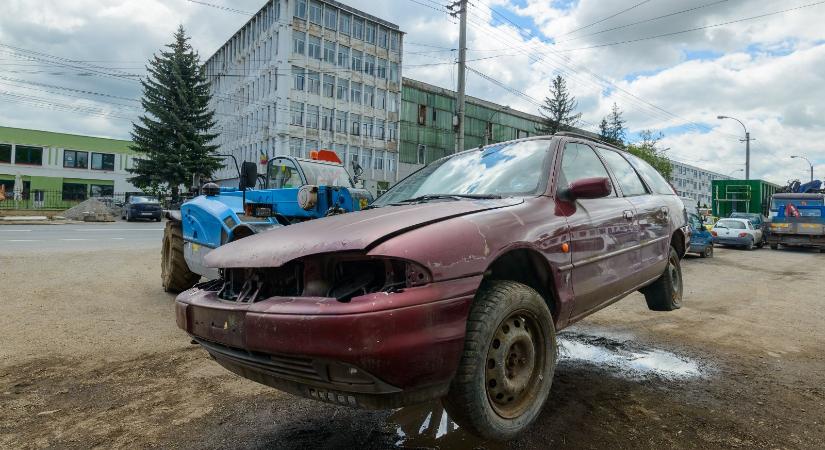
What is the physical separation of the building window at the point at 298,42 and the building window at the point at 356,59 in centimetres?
541

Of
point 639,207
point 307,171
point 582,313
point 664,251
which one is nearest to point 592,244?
point 582,313

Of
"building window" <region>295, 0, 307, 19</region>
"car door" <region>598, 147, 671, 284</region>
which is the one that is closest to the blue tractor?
"car door" <region>598, 147, 671, 284</region>

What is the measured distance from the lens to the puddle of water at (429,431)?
2512 millimetres

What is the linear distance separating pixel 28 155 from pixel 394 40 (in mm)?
36368

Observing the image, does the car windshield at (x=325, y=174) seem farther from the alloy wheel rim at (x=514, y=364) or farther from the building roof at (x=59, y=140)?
the building roof at (x=59, y=140)

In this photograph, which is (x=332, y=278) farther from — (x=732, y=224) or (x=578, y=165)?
(x=732, y=224)

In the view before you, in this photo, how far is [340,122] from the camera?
44781mm

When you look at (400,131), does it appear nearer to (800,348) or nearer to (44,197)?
(44,197)

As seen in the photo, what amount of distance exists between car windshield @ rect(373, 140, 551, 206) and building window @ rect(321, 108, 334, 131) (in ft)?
135

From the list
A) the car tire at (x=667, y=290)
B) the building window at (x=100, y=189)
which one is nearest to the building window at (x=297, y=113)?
the building window at (x=100, y=189)

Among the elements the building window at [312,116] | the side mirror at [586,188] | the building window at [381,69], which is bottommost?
the side mirror at [586,188]

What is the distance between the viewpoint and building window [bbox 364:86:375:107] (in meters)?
46.5

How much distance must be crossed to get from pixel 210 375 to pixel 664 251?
3857 millimetres

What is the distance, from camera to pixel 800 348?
4488 mm
